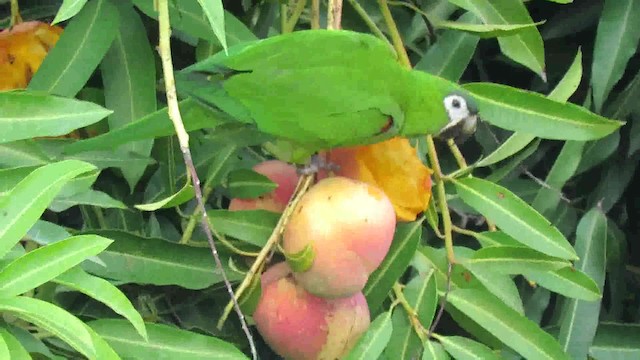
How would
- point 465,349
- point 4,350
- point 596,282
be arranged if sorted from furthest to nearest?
point 596,282 < point 465,349 < point 4,350

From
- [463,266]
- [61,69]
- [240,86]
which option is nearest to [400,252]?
[463,266]

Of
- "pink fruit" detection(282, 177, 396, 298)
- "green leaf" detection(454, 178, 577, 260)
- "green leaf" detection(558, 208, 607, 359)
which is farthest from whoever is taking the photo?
"green leaf" detection(558, 208, 607, 359)

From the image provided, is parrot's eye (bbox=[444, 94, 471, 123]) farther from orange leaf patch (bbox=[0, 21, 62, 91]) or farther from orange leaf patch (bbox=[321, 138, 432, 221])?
orange leaf patch (bbox=[0, 21, 62, 91])

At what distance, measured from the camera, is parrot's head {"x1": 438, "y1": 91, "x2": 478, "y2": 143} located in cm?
57

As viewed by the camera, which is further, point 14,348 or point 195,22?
point 195,22

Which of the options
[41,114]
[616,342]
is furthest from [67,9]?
[616,342]

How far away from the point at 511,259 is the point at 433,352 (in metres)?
0.09

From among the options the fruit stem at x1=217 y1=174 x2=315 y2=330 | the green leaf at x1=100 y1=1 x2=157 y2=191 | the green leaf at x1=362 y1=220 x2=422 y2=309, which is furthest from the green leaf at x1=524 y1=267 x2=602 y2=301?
the green leaf at x1=100 y1=1 x2=157 y2=191

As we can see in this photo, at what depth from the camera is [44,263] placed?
1.52 ft

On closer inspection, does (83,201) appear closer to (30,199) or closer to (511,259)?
Result: (30,199)

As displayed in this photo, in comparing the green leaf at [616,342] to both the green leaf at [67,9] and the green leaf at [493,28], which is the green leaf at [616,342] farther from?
the green leaf at [67,9]

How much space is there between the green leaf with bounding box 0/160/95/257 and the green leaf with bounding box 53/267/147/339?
35 mm

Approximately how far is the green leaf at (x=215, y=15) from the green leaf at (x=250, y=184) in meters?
0.16

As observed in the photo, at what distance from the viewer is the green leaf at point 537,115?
620 millimetres
